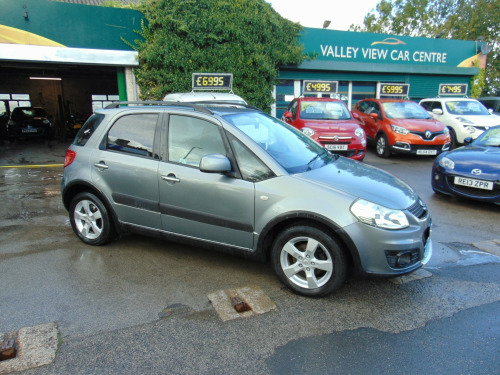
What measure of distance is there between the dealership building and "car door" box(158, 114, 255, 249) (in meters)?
9.27

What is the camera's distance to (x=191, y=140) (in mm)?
3623

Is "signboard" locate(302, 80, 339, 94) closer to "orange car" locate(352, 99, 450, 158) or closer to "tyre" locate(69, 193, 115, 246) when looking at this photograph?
"orange car" locate(352, 99, 450, 158)

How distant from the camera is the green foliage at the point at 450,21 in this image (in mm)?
30031

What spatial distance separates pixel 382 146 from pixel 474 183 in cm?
530

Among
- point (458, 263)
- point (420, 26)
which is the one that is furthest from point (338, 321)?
point (420, 26)

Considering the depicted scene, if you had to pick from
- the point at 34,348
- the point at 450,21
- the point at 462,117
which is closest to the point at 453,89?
the point at 462,117

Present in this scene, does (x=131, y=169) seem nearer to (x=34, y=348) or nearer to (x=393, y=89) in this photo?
(x=34, y=348)

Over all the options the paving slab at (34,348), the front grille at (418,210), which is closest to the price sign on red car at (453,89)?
the front grille at (418,210)

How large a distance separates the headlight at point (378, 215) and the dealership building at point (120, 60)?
1005 centimetres

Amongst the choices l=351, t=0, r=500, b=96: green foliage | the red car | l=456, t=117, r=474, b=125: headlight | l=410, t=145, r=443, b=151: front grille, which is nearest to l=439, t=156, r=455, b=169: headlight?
the red car

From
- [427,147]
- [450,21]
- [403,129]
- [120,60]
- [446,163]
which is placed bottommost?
[427,147]

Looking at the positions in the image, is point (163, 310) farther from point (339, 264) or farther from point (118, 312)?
point (339, 264)

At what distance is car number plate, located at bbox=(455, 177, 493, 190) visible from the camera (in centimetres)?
547

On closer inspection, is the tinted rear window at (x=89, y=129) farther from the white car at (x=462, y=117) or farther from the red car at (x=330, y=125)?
the white car at (x=462, y=117)
